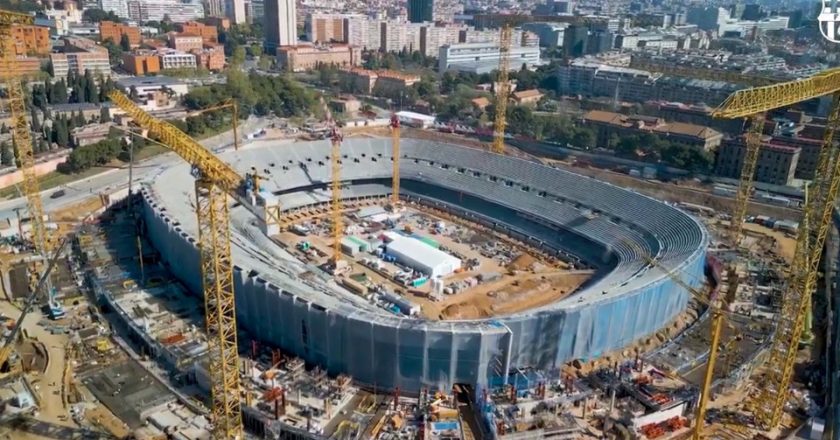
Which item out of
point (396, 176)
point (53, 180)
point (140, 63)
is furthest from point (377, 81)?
point (53, 180)

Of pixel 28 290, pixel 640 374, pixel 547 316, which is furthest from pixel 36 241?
pixel 640 374

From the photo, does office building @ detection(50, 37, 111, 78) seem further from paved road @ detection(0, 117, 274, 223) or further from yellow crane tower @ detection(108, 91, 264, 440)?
yellow crane tower @ detection(108, 91, 264, 440)

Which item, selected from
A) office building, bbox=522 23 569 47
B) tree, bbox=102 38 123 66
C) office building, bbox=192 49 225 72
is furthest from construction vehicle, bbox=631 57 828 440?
tree, bbox=102 38 123 66

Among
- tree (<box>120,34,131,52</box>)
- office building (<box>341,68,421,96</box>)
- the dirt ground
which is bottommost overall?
the dirt ground

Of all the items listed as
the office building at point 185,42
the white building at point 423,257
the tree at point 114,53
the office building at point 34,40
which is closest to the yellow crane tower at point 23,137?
the white building at point 423,257

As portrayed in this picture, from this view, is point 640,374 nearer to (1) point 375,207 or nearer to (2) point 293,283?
(2) point 293,283

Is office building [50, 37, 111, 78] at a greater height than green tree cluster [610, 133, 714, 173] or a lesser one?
greater

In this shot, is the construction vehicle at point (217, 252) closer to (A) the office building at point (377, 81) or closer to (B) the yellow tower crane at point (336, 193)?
→ (B) the yellow tower crane at point (336, 193)
